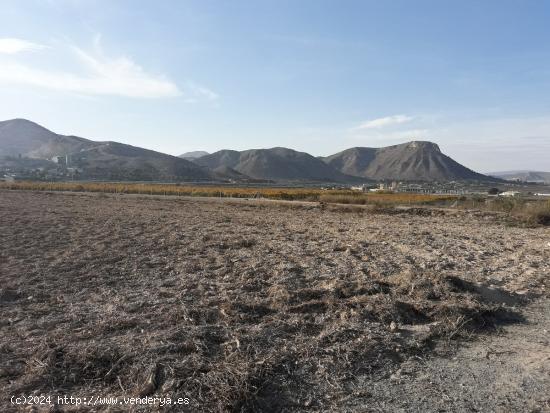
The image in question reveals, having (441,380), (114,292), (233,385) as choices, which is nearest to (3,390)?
(233,385)

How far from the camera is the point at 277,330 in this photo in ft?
17.8

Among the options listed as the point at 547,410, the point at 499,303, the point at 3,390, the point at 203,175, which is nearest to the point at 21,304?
the point at 3,390

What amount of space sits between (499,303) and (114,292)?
19.1 feet

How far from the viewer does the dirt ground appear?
4.11 meters

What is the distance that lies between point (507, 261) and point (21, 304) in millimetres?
9288

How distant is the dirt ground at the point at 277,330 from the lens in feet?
13.5

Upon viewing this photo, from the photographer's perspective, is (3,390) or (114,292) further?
(114,292)

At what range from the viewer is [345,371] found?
4.55 m

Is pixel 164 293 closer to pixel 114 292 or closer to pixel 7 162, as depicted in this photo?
pixel 114 292

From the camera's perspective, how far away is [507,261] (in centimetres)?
1020

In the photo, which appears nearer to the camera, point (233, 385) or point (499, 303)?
point (233, 385)

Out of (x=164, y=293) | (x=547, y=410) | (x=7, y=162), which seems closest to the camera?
(x=547, y=410)

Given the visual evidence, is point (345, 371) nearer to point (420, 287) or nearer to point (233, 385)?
point (233, 385)

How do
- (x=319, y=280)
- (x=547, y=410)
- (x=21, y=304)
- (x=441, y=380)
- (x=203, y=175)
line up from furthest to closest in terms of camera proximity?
(x=203, y=175), (x=319, y=280), (x=21, y=304), (x=441, y=380), (x=547, y=410)
